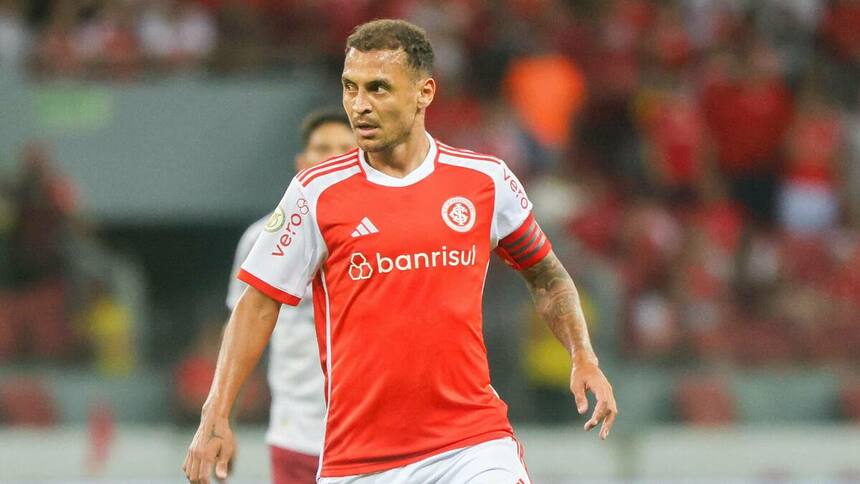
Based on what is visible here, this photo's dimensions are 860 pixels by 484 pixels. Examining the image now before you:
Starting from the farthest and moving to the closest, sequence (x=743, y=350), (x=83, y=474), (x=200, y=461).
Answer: (x=743, y=350) → (x=83, y=474) → (x=200, y=461)

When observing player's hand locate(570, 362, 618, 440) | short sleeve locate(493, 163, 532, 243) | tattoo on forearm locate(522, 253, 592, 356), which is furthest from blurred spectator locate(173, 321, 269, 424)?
player's hand locate(570, 362, 618, 440)

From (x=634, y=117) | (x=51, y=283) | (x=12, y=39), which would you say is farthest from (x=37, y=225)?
(x=634, y=117)

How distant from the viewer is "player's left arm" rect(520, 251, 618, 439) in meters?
4.61

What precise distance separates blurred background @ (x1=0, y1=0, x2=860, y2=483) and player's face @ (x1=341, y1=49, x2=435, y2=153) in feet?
17.5

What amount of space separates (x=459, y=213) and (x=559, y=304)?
21.0 inches

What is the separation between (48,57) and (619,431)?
5538mm

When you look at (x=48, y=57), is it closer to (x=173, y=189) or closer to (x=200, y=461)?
(x=173, y=189)

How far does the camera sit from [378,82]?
4504mm

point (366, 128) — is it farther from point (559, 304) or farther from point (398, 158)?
point (559, 304)

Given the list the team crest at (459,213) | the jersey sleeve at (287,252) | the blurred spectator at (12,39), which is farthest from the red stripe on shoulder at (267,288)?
the blurred spectator at (12,39)

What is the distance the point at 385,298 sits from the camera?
178 inches

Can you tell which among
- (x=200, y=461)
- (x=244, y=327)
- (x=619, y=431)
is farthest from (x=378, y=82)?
(x=619, y=431)

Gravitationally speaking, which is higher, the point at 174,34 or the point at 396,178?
the point at 396,178

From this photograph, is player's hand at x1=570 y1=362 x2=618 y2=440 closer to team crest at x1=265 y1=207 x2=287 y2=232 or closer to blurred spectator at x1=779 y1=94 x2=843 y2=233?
team crest at x1=265 y1=207 x2=287 y2=232
